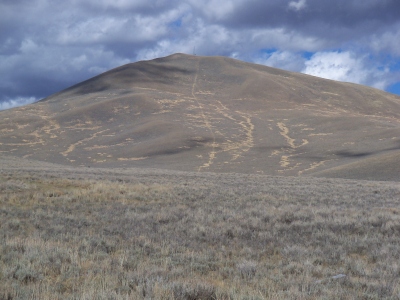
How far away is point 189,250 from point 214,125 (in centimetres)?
8569

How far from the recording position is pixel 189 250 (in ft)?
27.6

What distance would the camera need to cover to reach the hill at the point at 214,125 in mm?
64125

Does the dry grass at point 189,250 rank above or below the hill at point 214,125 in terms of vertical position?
below

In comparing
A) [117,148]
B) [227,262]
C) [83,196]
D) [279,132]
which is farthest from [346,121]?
[227,262]

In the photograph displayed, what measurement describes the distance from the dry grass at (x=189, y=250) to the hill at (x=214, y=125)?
34.5 metres

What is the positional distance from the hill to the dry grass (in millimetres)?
34496

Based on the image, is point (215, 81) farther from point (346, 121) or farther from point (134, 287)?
point (134, 287)

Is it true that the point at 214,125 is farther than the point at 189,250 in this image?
Yes

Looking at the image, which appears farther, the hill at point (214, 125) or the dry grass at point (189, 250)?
the hill at point (214, 125)

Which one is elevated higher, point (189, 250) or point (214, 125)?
point (214, 125)

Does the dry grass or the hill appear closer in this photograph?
the dry grass

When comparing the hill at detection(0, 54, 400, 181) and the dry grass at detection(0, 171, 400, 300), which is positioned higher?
the hill at detection(0, 54, 400, 181)

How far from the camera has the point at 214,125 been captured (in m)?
93.7

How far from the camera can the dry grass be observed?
5.69m
